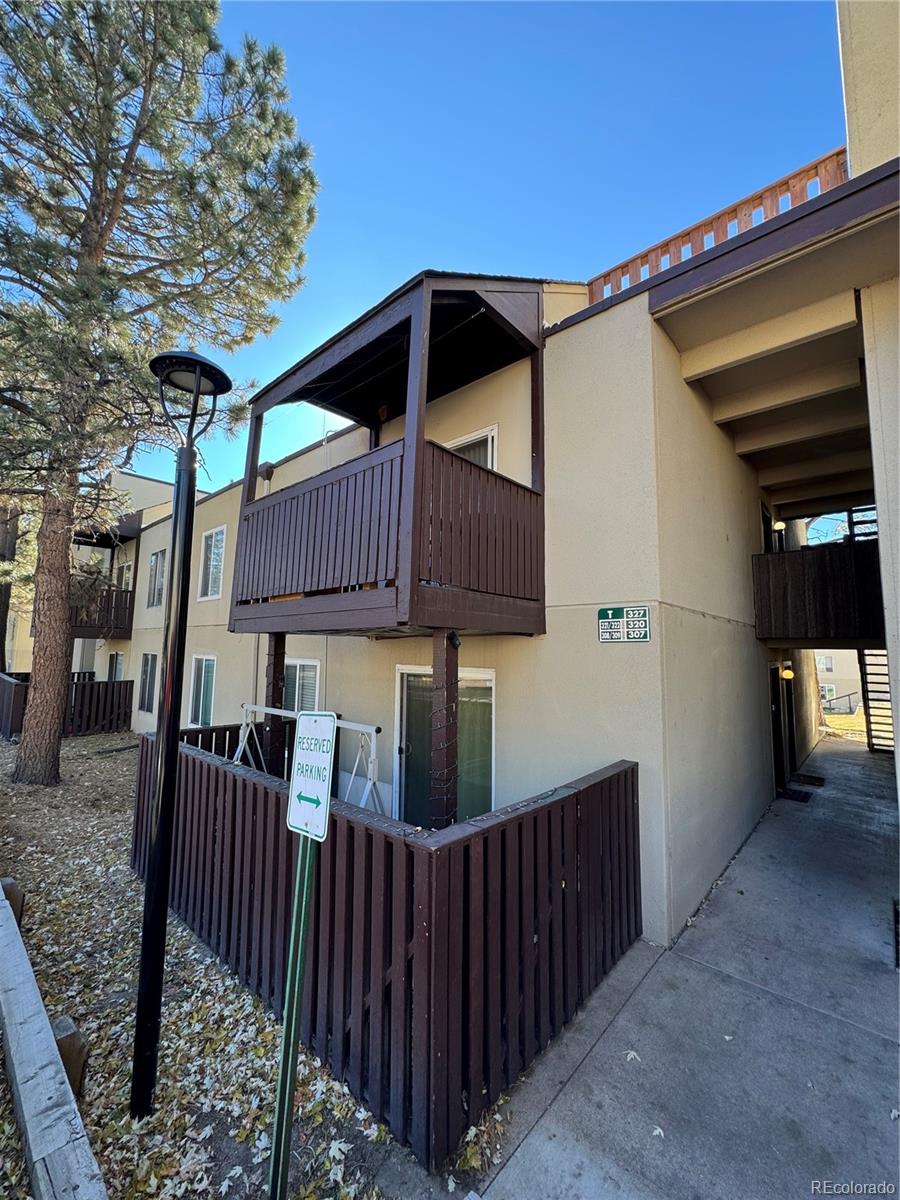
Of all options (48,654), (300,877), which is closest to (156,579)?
(48,654)

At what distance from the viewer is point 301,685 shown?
25.9ft

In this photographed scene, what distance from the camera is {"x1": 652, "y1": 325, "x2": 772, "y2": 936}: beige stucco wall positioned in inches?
164

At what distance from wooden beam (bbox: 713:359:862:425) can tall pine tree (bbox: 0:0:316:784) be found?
6929mm

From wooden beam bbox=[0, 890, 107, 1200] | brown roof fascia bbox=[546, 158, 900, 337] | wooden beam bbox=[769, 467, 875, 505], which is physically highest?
brown roof fascia bbox=[546, 158, 900, 337]

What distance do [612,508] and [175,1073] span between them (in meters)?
4.89

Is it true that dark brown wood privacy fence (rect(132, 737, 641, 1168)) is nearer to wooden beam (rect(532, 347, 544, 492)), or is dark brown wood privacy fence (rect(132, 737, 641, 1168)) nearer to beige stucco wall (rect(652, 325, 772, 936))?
beige stucco wall (rect(652, 325, 772, 936))

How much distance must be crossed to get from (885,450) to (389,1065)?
500cm

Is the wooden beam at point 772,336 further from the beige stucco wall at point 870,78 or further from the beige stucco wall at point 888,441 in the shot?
the beige stucco wall at point 870,78

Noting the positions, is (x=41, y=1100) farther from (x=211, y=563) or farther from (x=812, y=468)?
(x=812, y=468)

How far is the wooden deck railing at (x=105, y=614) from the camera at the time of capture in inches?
526

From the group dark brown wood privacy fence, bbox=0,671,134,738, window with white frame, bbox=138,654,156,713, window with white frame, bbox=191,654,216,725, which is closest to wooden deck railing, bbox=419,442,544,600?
window with white frame, bbox=191,654,216,725

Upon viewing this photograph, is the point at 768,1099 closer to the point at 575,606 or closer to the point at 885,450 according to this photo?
the point at 575,606

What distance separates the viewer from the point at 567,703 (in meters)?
4.54

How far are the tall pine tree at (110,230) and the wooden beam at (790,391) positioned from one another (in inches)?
273
